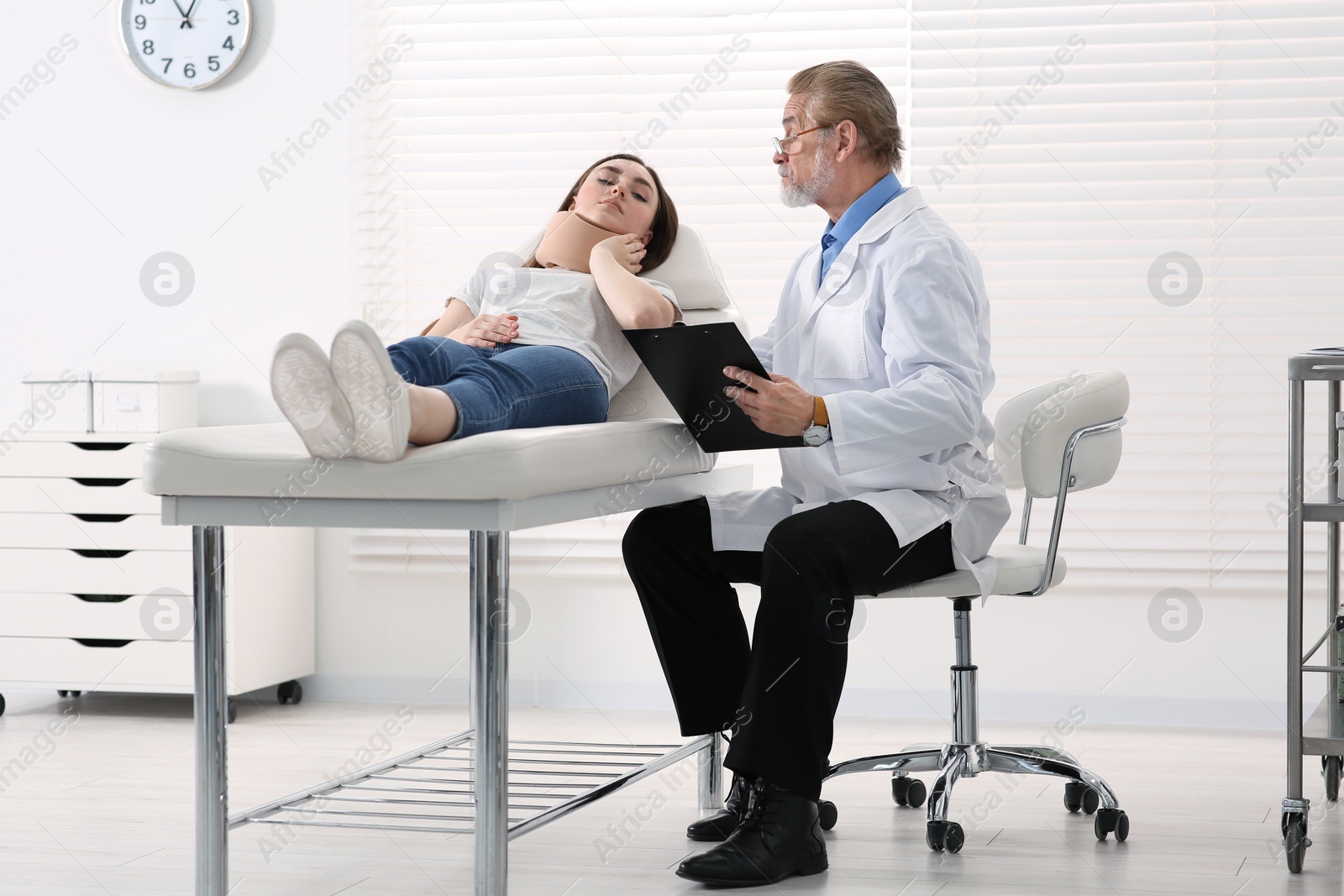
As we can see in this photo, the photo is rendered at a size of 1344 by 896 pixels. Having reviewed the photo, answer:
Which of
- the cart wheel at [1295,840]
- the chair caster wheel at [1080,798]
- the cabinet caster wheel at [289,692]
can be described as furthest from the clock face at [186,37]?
the cart wheel at [1295,840]

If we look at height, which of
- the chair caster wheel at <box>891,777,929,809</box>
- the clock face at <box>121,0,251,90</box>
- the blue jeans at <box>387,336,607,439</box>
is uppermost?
the clock face at <box>121,0,251,90</box>

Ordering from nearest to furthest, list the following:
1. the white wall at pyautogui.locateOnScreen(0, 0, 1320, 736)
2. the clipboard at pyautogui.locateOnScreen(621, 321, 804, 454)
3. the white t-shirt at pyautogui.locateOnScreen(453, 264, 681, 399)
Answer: the clipboard at pyautogui.locateOnScreen(621, 321, 804, 454), the white t-shirt at pyautogui.locateOnScreen(453, 264, 681, 399), the white wall at pyautogui.locateOnScreen(0, 0, 1320, 736)

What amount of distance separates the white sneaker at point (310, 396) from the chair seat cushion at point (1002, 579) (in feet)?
2.84

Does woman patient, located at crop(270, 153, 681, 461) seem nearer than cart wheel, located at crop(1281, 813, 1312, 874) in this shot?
Yes

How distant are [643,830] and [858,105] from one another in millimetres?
1252

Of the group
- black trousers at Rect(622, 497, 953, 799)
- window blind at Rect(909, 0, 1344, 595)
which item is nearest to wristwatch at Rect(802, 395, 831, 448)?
black trousers at Rect(622, 497, 953, 799)

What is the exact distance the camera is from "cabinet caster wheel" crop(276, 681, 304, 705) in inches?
134

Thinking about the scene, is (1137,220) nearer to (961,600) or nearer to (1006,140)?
(1006,140)

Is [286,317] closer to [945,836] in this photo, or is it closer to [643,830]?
[643,830]

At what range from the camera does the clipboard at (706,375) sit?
1.87 meters

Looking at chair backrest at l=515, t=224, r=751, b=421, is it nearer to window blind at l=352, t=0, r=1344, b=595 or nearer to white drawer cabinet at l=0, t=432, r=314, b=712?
window blind at l=352, t=0, r=1344, b=595

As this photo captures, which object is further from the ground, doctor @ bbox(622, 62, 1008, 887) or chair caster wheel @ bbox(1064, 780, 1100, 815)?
doctor @ bbox(622, 62, 1008, 887)

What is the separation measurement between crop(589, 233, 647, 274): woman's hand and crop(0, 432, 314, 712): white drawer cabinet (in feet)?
4.32

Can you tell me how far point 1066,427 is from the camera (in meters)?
2.19
